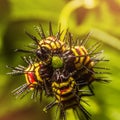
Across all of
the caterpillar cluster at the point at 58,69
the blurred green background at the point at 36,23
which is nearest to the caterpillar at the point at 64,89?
the caterpillar cluster at the point at 58,69

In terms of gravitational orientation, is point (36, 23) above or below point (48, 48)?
above

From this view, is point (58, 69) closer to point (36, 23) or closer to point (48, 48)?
point (48, 48)

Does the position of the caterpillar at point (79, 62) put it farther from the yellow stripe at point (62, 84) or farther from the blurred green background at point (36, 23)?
the blurred green background at point (36, 23)

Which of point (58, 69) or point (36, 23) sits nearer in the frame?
point (58, 69)

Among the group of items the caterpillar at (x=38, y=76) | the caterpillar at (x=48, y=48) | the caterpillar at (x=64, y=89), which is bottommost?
the caterpillar at (x=64, y=89)

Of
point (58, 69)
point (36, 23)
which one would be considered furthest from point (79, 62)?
point (36, 23)

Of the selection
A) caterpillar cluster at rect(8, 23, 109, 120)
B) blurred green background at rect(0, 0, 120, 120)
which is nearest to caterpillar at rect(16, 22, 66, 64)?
caterpillar cluster at rect(8, 23, 109, 120)

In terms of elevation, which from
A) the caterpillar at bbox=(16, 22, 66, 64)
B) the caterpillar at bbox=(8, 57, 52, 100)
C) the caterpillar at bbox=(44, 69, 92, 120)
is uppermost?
the caterpillar at bbox=(16, 22, 66, 64)

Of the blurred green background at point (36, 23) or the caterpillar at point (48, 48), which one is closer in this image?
the caterpillar at point (48, 48)

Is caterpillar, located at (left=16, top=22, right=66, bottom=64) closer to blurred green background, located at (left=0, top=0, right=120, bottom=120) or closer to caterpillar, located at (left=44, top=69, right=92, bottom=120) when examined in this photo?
caterpillar, located at (left=44, top=69, right=92, bottom=120)
